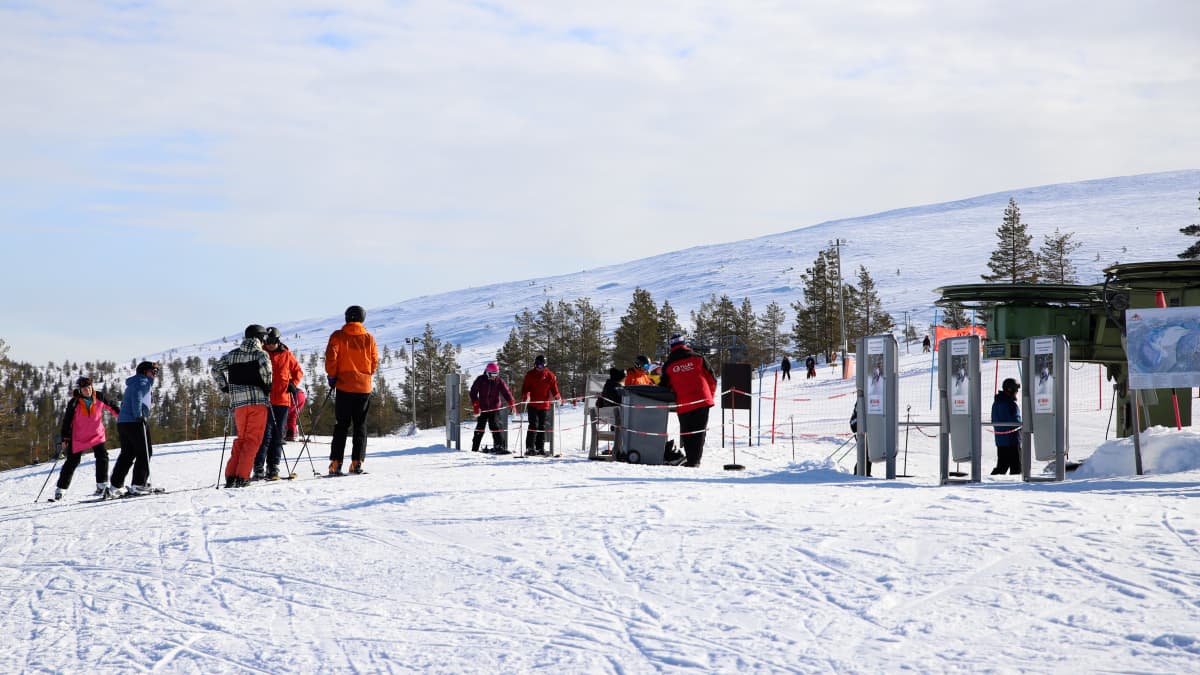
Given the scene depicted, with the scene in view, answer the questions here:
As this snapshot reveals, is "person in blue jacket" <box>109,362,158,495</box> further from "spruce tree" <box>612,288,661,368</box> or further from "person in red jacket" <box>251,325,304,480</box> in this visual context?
"spruce tree" <box>612,288,661,368</box>

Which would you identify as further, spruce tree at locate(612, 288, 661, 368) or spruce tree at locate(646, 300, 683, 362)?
spruce tree at locate(646, 300, 683, 362)

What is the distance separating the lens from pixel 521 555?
681 cm

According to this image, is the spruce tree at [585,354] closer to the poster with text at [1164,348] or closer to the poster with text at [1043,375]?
the poster with text at [1043,375]

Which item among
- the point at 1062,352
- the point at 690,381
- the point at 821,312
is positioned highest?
the point at 821,312

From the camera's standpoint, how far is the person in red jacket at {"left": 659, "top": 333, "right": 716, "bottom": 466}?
13688mm

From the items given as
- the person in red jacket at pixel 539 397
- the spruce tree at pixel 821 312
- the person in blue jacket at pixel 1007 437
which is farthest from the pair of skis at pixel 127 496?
the spruce tree at pixel 821 312

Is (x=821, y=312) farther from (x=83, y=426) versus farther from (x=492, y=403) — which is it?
(x=83, y=426)

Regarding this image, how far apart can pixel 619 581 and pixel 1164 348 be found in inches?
284

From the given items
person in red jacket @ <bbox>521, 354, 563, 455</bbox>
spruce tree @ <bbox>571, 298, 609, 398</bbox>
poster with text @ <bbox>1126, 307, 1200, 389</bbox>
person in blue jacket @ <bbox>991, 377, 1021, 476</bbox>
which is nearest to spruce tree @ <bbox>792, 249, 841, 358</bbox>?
spruce tree @ <bbox>571, 298, 609, 398</bbox>

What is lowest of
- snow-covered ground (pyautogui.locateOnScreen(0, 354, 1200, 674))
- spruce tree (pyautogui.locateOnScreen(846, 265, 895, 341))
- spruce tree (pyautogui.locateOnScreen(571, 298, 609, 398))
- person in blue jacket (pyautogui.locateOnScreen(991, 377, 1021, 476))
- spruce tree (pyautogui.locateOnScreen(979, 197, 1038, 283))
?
snow-covered ground (pyautogui.locateOnScreen(0, 354, 1200, 674))

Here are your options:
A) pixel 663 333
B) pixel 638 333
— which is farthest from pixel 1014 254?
pixel 638 333

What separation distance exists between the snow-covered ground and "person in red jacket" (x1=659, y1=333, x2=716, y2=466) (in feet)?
12.5

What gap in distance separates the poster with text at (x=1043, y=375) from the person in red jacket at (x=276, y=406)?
777cm

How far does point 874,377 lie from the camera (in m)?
12.0
